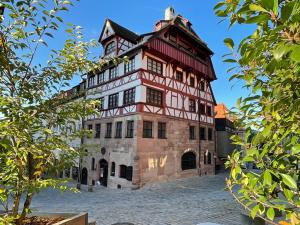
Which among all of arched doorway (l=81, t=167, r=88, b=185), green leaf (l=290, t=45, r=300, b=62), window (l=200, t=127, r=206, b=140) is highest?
window (l=200, t=127, r=206, b=140)

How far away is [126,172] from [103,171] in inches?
141

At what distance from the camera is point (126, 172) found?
16.8 metres

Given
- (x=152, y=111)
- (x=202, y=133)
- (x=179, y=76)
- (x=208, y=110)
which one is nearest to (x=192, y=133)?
(x=202, y=133)

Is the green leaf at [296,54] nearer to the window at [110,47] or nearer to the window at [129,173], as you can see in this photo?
the window at [129,173]

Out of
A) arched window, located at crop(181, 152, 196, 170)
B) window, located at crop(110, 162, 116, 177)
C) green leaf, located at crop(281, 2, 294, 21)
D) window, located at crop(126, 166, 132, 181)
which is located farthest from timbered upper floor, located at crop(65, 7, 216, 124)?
green leaf, located at crop(281, 2, 294, 21)

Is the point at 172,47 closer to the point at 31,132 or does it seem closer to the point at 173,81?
the point at 173,81

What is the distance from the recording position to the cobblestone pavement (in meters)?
9.08

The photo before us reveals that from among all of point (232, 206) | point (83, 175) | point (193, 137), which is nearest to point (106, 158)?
point (83, 175)

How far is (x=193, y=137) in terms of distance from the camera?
21328 mm

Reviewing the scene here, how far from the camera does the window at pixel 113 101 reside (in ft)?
62.8

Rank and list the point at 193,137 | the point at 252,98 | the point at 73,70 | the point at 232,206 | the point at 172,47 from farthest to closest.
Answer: the point at 193,137, the point at 172,47, the point at 232,206, the point at 73,70, the point at 252,98

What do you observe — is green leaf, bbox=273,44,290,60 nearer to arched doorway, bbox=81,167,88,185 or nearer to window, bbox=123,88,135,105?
window, bbox=123,88,135,105

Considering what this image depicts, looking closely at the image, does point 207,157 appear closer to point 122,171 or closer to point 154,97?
point 154,97

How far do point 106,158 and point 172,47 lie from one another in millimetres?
10745
